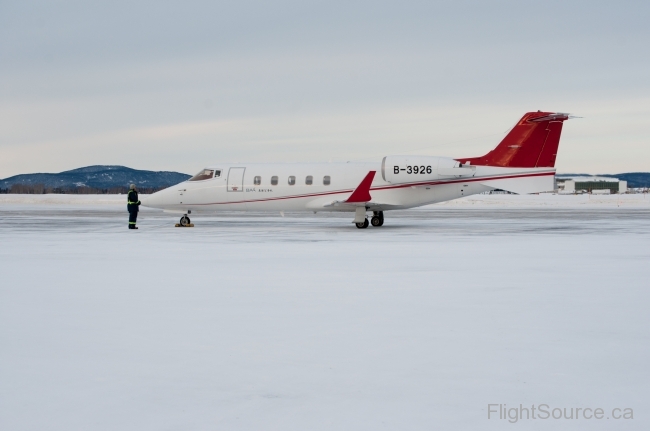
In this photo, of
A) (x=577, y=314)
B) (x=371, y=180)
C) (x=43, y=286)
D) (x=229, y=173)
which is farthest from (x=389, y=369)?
(x=229, y=173)

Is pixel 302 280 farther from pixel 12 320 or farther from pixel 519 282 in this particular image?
pixel 12 320

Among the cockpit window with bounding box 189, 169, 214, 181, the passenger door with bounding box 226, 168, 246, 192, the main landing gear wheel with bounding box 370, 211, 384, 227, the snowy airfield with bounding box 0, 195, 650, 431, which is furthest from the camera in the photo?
the cockpit window with bounding box 189, 169, 214, 181

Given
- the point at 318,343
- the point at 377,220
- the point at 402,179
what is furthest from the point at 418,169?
the point at 318,343

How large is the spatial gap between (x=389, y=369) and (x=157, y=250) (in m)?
11.4

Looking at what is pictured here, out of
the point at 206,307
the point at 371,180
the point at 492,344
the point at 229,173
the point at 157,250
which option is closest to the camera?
the point at 492,344

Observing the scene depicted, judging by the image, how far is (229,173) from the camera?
88.0ft

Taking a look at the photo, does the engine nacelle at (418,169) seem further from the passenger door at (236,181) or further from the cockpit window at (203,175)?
the cockpit window at (203,175)

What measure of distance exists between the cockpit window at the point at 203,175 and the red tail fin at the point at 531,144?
36.9ft

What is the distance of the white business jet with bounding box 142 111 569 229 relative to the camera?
24781 mm

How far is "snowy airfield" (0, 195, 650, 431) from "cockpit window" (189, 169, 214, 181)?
556 inches

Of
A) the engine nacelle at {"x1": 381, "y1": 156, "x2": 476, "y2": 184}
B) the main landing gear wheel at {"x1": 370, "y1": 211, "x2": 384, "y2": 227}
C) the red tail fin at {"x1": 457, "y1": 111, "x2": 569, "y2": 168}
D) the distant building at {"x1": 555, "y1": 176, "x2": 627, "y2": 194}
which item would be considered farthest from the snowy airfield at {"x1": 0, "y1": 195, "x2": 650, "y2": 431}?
the distant building at {"x1": 555, "y1": 176, "x2": 627, "y2": 194}

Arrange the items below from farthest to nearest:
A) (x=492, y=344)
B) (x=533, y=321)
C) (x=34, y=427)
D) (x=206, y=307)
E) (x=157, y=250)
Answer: (x=157, y=250)
(x=206, y=307)
(x=533, y=321)
(x=492, y=344)
(x=34, y=427)

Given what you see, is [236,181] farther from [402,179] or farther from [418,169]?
[418,169]

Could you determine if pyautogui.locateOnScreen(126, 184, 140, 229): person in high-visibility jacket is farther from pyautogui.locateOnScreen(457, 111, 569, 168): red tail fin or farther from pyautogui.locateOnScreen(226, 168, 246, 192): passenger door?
pyautogui.locateOnScreen(457, 111, 569, 168): red tail fin
